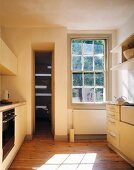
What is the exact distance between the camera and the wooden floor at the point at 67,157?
3.11 m

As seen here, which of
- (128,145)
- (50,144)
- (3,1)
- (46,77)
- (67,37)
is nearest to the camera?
(128,145)

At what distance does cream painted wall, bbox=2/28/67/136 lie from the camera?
490cm

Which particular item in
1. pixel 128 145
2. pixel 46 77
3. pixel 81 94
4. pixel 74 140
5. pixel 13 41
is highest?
pixel 13 41

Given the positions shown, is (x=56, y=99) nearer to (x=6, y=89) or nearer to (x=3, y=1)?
Result: (x=6, y=89)

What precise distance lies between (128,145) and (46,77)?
5487mm

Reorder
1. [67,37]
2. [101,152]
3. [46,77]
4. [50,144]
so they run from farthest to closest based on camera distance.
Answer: [46,77], [67,37], [50,144], [101,152]

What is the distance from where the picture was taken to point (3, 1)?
353cm

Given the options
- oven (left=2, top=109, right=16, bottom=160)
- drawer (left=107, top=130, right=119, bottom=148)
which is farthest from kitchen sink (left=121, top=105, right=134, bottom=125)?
oven (left=2, top=109, right=16, bottom=160)

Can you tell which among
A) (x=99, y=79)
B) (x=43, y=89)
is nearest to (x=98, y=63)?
(x=99, y=79)

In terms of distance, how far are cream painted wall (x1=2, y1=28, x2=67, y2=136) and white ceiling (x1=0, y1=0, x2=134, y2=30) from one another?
0.21 m

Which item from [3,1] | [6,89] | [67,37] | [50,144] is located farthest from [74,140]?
[3,1]

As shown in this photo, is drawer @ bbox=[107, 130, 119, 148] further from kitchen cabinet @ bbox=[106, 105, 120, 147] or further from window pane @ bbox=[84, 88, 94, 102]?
window pane @ bbox=[84, 88, 94, 102]

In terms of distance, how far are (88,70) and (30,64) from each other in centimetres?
142

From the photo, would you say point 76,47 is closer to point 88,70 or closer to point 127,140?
point 88,70
